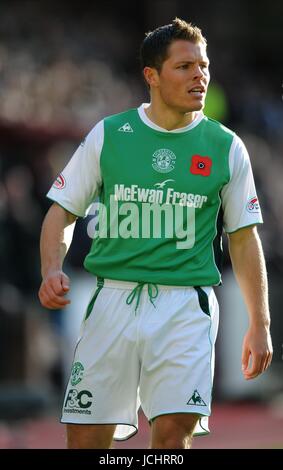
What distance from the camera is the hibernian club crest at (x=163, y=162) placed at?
226 inches

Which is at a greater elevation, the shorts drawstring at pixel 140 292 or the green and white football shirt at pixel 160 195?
the green and white football shirt at pixel 160 195

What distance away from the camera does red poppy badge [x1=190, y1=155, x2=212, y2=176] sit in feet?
18.8

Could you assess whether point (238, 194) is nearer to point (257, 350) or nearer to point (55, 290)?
point (257, 350)

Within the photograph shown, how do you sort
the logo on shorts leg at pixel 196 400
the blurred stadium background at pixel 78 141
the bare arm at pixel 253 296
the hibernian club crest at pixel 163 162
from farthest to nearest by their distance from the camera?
the blurred stadium background at pixel 78 141, the hibernian club crest at pixel 163 162, the bare arm at pixel 253 296, the logo on shorts leg at pixel 196 400

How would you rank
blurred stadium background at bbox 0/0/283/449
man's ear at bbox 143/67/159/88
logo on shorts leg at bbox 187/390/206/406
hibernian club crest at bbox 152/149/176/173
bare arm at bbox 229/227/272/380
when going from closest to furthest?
logo on shorts leg at bbox 187/390/206/406
bare arm at bbox 229/227/272/380
hibernian club crest at bbox 152/149/176/173
man's ear at bbox 143/67/159/88
blurred stadium background at bbox 0/0/283/449

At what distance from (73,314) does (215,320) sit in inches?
321

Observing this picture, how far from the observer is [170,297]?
5.67m

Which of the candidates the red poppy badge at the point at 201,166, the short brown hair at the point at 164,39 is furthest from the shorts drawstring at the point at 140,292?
the short brown hair at the point at 164,39

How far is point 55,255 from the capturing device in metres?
5.66

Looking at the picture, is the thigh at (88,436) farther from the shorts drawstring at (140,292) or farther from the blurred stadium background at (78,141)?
the blurred stadium background at (78,141)

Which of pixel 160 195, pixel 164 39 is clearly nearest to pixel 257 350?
pixel 160 195

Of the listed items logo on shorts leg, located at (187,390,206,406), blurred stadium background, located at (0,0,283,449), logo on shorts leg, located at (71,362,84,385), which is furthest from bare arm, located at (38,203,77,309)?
blurred stadium background, located at (0,0,283,449)

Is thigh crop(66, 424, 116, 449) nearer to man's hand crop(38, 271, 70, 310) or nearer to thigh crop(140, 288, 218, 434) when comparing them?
thigh crop(140, 288, 218, 434)

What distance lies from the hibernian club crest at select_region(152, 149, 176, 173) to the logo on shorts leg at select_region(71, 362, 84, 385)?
106 cm
